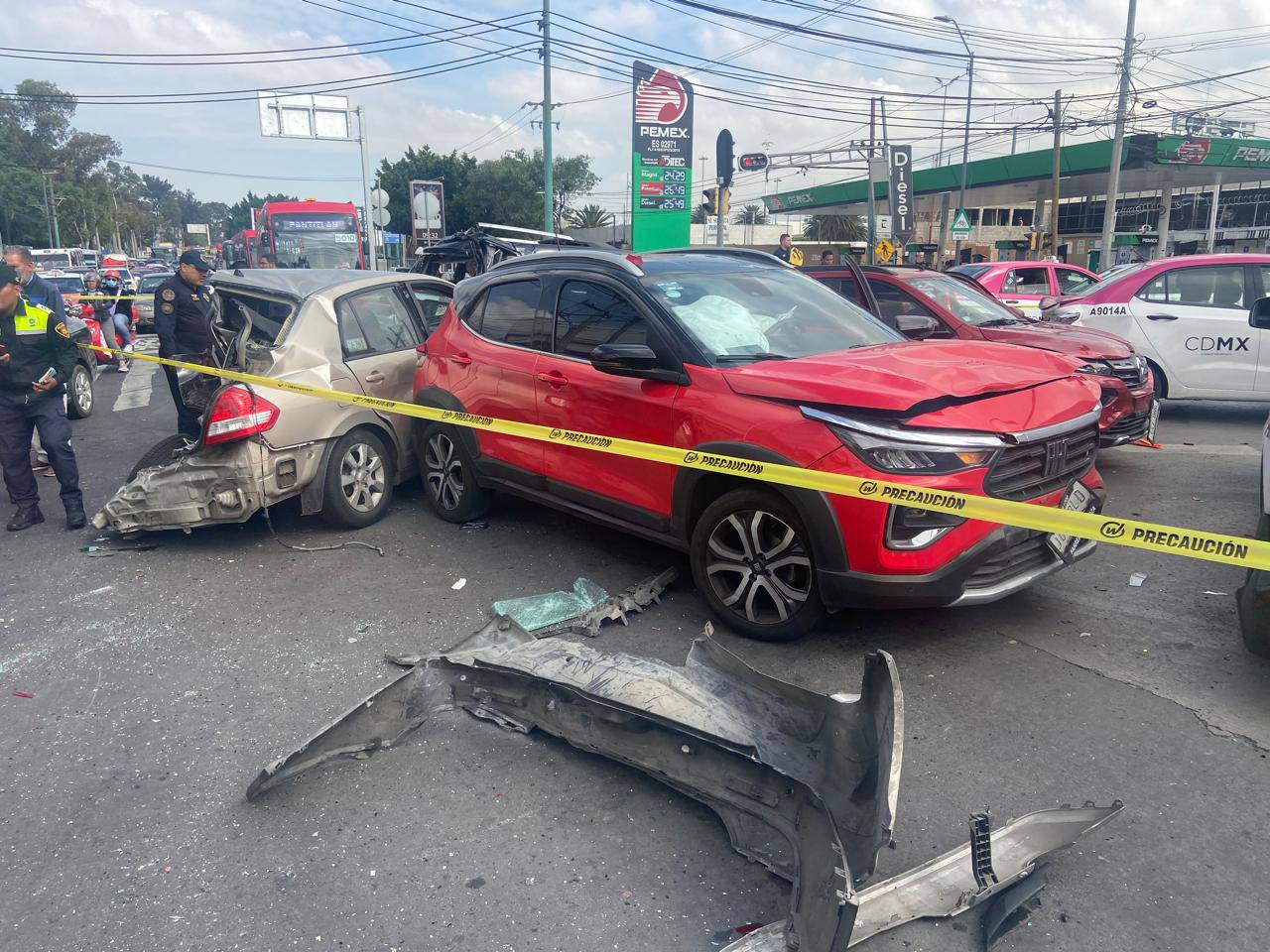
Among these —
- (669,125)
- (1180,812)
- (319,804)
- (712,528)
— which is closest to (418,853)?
(319,804)

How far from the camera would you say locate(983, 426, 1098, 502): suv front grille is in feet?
12.4

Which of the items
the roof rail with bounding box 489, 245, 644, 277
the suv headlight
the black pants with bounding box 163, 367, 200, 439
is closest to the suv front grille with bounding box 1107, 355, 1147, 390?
the suv headlight

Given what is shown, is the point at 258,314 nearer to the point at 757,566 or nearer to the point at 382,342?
the point at 382,342

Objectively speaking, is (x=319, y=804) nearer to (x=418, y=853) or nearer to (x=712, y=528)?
(x=418, y=853)

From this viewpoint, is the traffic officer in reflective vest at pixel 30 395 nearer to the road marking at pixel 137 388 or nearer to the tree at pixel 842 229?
the road marking at pixel 137 388

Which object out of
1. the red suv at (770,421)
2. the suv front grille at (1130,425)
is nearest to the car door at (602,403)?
the red suv at (770,421)

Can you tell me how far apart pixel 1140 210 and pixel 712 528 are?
2174 inches

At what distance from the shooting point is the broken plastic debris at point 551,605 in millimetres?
4621

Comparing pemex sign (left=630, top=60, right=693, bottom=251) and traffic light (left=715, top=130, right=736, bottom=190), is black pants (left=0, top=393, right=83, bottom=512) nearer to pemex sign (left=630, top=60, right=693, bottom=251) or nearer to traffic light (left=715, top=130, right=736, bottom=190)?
traffic light (left=715, top=130, right=736, bottom=190)

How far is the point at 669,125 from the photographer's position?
23.1 m

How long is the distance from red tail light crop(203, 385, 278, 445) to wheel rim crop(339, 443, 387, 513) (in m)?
0.67

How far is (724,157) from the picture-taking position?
1966cm

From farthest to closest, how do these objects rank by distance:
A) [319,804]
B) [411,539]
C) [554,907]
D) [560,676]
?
1. [411,539]
2. [560,676]
3. [319,804]
4. [554,907]

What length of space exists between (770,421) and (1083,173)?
3432cm
